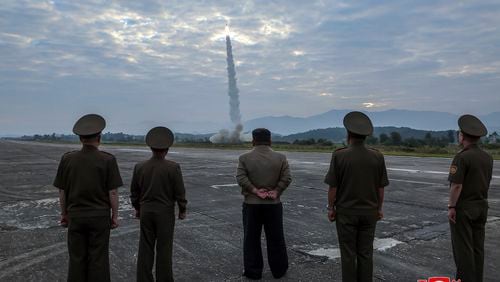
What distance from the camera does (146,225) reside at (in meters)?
4.93

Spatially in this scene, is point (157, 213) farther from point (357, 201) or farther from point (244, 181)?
point (357, 201)

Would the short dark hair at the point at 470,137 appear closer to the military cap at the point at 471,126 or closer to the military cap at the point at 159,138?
the military cap at the point at 471,126

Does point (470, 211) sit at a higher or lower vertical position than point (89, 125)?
lower

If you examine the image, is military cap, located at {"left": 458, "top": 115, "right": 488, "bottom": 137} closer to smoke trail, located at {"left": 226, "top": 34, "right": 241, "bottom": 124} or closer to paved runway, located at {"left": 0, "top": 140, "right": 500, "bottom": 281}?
paved runway, located at {"left": 0, "top": 140, "right": 500, "bottom": 281}

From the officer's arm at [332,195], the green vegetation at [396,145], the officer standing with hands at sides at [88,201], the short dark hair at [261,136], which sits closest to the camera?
the officer standing with hands at sides at [88,201]

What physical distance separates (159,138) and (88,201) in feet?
3.40

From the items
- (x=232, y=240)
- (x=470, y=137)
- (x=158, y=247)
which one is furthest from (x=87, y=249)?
(x=470, y=137)

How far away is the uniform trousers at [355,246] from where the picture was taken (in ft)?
15.3

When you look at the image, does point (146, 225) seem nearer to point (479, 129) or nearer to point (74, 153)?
point (74, 153)

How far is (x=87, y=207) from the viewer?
4.50m

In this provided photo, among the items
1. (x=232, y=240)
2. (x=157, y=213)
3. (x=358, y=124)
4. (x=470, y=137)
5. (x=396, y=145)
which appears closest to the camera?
(x=358, y=124)

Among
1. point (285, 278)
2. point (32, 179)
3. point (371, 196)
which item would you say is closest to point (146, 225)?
point (285, 278)

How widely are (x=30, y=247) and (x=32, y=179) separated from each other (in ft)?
39.5

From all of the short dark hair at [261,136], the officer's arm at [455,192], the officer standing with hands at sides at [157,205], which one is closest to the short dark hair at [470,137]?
the officer's arm at [455,192]
